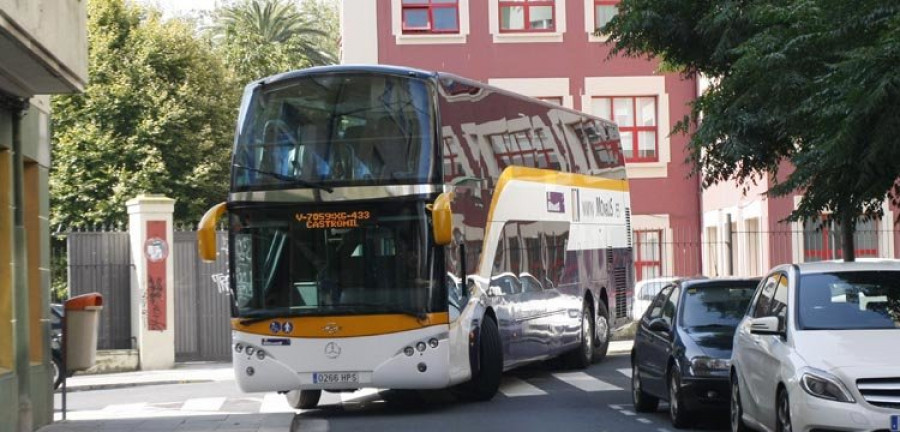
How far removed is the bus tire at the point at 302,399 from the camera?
19.6 m

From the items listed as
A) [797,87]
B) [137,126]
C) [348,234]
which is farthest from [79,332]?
[137,126]

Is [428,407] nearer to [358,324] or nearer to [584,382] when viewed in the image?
[358,324]

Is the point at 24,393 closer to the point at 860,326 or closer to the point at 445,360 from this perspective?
the point at 445,360

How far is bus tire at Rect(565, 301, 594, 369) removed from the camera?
24.8 meters

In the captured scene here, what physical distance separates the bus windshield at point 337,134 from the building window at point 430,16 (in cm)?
2247

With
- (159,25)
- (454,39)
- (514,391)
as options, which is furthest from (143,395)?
(159,25)

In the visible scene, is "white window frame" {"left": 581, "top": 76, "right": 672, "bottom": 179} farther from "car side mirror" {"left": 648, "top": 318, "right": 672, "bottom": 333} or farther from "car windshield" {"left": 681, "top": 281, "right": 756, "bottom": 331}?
"car side mirror" {"left": 648, "top": 318, "right": 672, "bottom": 333}

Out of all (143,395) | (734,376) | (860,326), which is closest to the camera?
(860,326)

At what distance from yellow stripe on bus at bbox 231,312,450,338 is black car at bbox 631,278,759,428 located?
235 centimetres

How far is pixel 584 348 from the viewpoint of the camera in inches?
982

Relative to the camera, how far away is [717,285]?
16.7 metres

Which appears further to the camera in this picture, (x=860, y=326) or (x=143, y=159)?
(x=143, y=159)

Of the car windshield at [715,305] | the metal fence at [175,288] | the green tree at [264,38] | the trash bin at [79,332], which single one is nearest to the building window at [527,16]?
the metal fence at [175,288]

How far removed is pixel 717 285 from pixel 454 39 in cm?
2476
